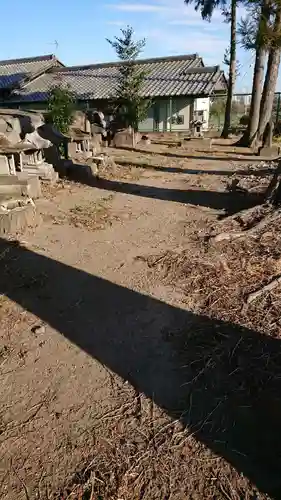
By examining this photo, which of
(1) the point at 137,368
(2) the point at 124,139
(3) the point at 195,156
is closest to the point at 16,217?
(1) the point at 137,368

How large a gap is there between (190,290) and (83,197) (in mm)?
4427

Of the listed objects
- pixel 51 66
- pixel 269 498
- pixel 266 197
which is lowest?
pixel 269 498

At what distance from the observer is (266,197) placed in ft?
20.2

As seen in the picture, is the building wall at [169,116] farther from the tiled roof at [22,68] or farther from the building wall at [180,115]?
the tiled roof at [22,68]

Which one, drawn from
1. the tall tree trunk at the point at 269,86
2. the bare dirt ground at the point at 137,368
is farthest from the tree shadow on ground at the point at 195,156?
the bare dirt ground at the point at 137,368

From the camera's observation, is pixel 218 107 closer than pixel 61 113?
No

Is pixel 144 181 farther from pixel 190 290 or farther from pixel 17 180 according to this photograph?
pixel 190 290

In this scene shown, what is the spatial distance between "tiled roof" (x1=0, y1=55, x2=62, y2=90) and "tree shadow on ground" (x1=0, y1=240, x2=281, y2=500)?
2297cm

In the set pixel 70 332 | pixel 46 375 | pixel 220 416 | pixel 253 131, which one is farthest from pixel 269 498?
pixel 253 131

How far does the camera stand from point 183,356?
110 inches

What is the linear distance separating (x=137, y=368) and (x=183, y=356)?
0.36m

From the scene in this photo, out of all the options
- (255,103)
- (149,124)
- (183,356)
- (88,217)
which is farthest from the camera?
(149,124)

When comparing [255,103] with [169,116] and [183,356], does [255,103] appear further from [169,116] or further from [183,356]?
[183,356]

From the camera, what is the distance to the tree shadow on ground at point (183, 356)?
212 cm
